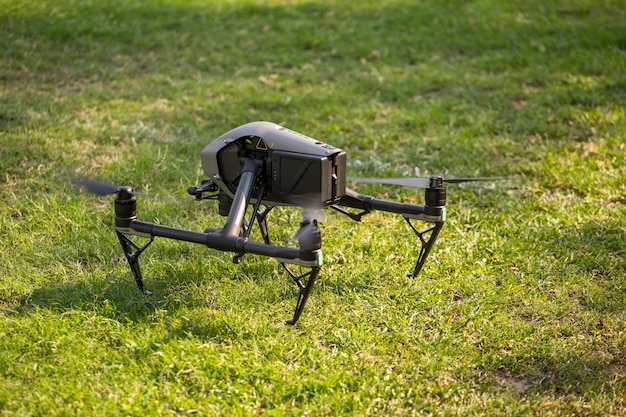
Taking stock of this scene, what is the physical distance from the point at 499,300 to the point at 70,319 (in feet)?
9.04

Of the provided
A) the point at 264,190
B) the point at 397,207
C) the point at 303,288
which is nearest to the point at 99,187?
the point at 264,190

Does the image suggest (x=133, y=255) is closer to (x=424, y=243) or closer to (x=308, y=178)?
(x=308, y=178)

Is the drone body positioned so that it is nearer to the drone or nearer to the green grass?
the drone

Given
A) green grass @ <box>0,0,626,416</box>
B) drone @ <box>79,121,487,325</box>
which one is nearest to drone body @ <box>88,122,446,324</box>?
drone @ <box>79,121,487,325</box>

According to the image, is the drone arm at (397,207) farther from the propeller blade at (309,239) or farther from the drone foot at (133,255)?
the drone foot at (133,255)

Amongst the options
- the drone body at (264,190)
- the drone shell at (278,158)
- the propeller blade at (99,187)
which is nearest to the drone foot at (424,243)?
the drone body at (264,190)

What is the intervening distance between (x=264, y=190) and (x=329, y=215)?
5.41 ft

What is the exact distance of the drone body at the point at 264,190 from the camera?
4.12 metres

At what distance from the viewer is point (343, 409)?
368cm

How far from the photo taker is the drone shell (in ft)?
14.0

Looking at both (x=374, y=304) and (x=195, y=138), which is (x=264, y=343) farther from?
(x=195, y=138)

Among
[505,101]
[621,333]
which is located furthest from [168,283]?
[505,101]

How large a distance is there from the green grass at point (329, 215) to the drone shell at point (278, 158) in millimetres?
752

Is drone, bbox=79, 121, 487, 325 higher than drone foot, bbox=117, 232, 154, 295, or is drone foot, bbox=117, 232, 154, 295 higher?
drone, bbox=79, 121, 487, 325
